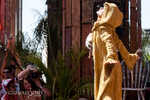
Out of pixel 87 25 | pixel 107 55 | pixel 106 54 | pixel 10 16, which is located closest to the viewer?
pixel 107 55

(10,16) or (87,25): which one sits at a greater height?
(10,16)

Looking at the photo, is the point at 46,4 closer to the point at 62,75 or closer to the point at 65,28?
the point at 65,28

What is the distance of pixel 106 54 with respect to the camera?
530cm

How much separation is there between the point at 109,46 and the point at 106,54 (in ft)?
0.53

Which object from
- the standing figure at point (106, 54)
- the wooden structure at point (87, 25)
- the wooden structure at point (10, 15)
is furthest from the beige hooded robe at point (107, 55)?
the wooden structure at point (10, 15)

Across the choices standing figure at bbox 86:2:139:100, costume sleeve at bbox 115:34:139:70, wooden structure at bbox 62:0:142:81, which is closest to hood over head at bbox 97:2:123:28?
standing figure at bbox 86:2:139:100

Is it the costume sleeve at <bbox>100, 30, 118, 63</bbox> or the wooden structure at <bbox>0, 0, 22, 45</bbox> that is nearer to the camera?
the costume sleeve at <bbox>100, 30, 118, 63</bbox>

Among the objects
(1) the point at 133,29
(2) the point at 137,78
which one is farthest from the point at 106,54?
(1) the point at 133,29

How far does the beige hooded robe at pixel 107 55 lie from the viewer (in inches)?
205

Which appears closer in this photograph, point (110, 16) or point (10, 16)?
point (110, 16)

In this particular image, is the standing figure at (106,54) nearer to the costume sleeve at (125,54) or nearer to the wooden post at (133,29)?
the costume sleeve at (125,54)

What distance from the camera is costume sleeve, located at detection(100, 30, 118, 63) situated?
5102 millimetres

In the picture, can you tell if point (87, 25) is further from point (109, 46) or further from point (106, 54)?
point (109, 46)

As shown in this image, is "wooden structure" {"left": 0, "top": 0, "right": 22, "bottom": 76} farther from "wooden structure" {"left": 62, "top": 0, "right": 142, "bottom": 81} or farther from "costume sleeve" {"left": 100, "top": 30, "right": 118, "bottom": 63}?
"costume sleeve" {"left": 100, "top": 30, "right": 118, "bottom": 63}
